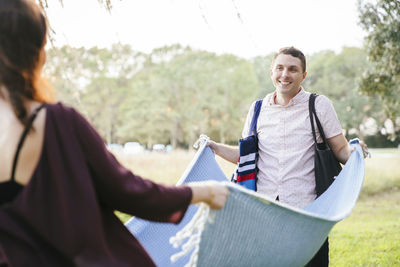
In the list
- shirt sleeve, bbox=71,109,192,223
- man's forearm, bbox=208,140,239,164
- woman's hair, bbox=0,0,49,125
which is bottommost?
man's forearm, bbox=208,140,239,164

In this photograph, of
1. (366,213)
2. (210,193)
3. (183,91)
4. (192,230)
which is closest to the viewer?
(210,193)

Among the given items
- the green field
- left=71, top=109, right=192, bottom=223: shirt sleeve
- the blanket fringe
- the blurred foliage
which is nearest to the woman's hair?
left=71, top=109, right=192, bottom=223: shirt sleeve

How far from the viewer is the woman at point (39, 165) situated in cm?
105

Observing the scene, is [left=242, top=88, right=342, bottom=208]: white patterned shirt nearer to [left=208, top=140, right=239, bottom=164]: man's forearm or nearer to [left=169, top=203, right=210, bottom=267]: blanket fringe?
[left=208, top=140, right=239, bottom=164]: man's forearm

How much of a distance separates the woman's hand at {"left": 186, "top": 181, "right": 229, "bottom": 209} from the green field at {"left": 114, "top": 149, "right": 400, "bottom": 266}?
3421mm

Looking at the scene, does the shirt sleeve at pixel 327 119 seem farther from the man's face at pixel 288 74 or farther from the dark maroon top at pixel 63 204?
the dark maroon top at pixel 63 204

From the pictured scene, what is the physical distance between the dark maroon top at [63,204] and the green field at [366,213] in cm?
379

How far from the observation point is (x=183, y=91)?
30.1 metres

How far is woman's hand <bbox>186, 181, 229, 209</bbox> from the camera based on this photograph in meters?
1.31

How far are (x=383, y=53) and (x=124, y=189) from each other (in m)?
7.29

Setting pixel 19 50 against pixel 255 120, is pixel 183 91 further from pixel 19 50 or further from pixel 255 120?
pixel 19 50

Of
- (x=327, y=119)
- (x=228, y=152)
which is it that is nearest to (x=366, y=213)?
(x=228, y=152)

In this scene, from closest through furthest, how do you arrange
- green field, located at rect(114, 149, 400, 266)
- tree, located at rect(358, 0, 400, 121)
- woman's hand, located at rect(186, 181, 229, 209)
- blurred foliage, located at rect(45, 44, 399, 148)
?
woman's hand, located at rect(186, 181, 229, 209)
green field, located at rect(114, 149, 400, 266)
tree, located at rect(358, 0, 400, 121)
blurred foliage, located at rect(45, 44, 399, 148)

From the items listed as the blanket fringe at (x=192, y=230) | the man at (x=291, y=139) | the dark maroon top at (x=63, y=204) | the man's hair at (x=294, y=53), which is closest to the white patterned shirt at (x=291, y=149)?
the man at (x=291, y=139)
